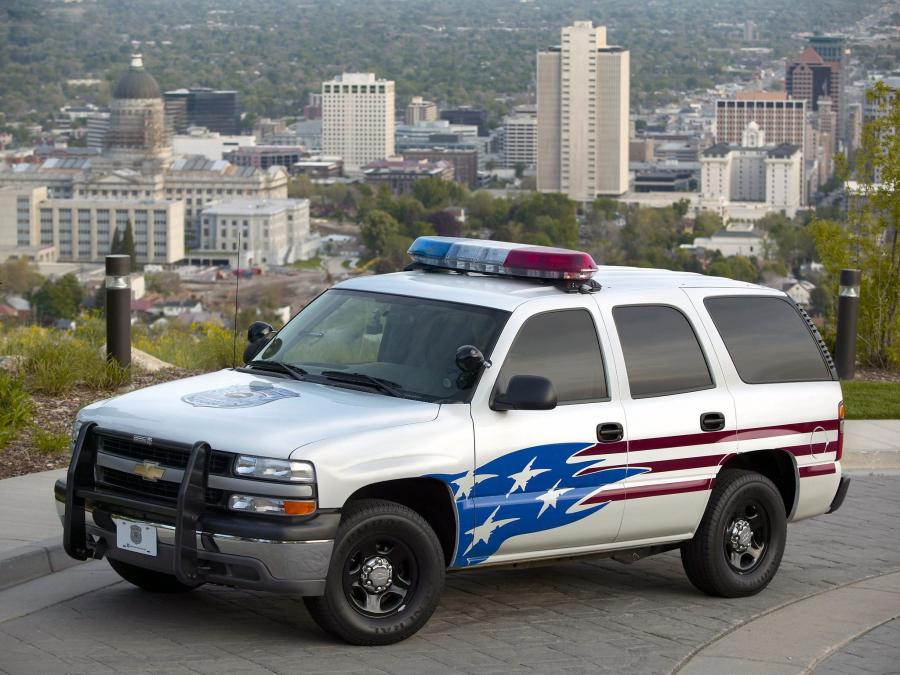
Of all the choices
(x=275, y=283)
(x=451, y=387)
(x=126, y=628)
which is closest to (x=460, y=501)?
(x=451, y=387)

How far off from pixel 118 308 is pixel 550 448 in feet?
19.0

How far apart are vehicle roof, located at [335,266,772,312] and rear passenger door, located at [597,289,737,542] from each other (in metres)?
0.17

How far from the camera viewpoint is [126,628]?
670 centimetres

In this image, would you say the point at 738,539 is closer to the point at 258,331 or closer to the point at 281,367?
the point at 281,367

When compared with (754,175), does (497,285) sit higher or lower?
higher

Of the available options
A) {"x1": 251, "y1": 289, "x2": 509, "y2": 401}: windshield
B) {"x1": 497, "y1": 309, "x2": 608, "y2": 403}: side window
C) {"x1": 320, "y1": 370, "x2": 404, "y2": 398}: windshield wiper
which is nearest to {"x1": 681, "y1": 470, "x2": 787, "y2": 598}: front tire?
{"x1": 497, "y1": 309, "x2": 608, "y2": 403}: side window

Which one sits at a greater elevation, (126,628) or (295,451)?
(295,451)

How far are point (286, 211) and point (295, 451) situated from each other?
129 metres

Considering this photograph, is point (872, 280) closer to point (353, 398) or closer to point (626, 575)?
point (626, 575)

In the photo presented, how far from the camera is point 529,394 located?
6.59 m

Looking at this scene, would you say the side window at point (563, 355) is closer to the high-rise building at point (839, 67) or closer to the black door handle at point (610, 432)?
the black door handle at point (610, 432)

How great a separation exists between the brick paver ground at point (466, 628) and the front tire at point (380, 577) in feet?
0.33

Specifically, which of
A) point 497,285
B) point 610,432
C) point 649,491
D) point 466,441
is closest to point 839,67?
point 497,285

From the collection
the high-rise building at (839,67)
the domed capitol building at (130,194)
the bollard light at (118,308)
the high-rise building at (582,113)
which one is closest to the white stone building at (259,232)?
the domed capitol building at (130,194)
